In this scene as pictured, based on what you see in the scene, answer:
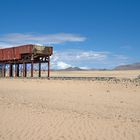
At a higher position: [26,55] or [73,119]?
[26,55]

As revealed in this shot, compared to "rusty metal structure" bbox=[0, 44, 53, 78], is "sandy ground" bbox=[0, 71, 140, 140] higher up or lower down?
lower down

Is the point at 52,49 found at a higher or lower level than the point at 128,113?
higher

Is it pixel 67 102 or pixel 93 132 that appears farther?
pixel 67 102

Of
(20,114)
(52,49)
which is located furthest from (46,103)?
(52,49)

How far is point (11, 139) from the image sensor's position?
29.9 feet

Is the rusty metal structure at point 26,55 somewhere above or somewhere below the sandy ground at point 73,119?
above

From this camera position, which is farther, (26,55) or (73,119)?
(26,55)

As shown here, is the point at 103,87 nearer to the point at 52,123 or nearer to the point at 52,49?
the point at 52,123

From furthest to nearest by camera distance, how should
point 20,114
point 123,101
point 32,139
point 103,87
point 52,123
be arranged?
point 103,87
point 123,101
point 20,114
point 52,123
point 32,139

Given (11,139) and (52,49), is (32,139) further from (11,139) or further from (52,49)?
(52,49)

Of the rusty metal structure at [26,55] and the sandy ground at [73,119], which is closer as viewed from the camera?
the sandy ground at [73,119]

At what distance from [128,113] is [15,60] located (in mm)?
36494

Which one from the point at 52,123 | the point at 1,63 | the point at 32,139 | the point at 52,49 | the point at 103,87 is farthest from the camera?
the point at 1,63

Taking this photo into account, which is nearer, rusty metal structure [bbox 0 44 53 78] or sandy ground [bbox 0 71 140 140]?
sandy ground [bbox 0 71 140 140]
